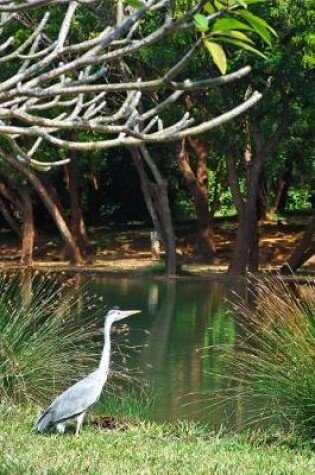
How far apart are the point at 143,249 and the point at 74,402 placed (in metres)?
22.1

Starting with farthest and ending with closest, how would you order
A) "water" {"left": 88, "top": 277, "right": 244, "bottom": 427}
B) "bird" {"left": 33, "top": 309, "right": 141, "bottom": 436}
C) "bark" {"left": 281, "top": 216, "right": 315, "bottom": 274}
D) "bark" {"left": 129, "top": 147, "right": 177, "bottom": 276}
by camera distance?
1. "bark" {"left": 129, "top": 147, "right": 177, "bottom": 276}
2. "bark" {"left": 281, "top": 216, "right": 315, "bottom": 274}
3. "water" {"left": 88, "top": 277, "right": 244, "bottom": 427}
4. "bird" {"left": 33, "top": 309, "right": 141, "bottom": 436}

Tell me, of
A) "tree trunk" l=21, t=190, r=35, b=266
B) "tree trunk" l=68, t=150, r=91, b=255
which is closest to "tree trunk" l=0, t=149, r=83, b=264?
"tree trunk" l=21, t=190, r=35, b=266

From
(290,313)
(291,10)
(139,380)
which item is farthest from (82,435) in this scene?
(291,10)

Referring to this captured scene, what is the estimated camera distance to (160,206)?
24641mm

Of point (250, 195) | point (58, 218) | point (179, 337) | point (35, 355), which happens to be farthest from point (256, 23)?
point (58, 218)

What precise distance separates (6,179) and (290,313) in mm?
20917

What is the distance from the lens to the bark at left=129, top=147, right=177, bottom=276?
24031 millimetres

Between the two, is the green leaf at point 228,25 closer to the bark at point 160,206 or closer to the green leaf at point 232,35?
the green leaf at point 232,35

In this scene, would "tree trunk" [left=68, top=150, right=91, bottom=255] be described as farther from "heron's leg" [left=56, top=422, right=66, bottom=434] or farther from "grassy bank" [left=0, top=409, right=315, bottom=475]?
"heron's leg" [left=56, top=422, right=66, bottom=434]

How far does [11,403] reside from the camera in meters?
7.86

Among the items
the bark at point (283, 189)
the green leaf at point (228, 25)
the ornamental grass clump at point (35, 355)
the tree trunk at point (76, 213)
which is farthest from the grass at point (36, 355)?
the bark at point (283, 189)

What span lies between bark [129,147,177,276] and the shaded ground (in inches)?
31.2

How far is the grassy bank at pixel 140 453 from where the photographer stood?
17.8 ft

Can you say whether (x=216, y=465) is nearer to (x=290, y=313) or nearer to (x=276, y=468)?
(x=276, y=468)
